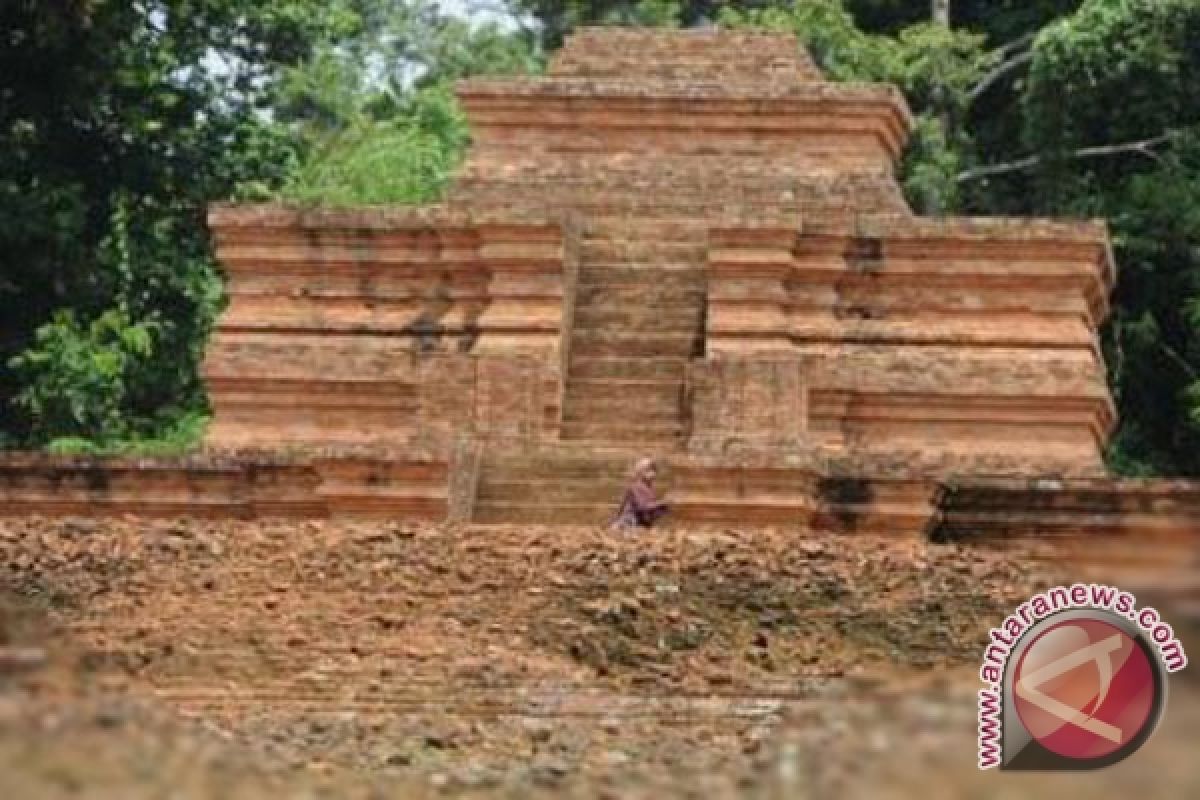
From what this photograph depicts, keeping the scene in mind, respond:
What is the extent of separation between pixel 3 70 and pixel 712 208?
288 inches

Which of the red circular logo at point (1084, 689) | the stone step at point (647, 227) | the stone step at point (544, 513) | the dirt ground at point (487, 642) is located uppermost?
the stone step at point (647, 227)

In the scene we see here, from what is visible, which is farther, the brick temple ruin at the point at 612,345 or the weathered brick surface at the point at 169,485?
the brick temple ruin at the point at 612,345

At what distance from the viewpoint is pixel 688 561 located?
10.6 m

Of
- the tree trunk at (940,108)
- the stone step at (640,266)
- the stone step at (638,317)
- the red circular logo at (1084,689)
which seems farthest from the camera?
the tree trunk at (940,108)

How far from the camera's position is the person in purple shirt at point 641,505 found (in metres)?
13.1

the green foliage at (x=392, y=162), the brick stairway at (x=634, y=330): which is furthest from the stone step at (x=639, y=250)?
the green foliage at (x=392, y=162)

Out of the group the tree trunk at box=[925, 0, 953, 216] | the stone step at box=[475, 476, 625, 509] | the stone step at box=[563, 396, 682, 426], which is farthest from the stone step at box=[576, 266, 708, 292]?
the tree trunk at box=[925, 0, 953, 216]

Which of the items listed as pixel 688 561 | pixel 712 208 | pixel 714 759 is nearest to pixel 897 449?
pixel 712 208

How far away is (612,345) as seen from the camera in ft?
53.2

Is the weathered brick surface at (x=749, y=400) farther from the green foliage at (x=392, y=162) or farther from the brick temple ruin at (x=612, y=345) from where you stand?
the green foliage at (x=392, y=162)

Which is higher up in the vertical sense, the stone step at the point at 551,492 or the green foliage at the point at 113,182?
the green foliage at the point at 113,182

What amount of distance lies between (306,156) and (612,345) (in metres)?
10.5

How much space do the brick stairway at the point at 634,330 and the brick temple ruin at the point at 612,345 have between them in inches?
0.7

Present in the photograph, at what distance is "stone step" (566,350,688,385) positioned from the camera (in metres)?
15.9
